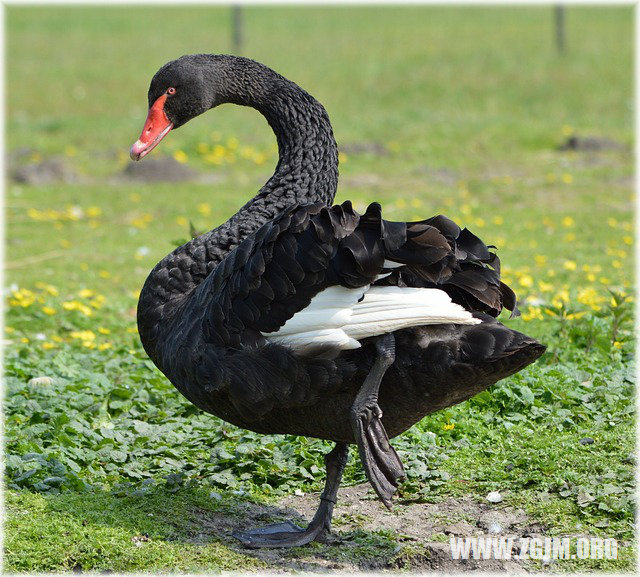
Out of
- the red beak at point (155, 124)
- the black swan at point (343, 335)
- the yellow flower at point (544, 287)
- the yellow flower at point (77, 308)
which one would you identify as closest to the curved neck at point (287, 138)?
the red beak at point (155, 124)

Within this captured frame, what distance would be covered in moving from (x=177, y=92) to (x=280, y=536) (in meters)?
1.95

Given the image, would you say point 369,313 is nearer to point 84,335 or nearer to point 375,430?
point 375,430

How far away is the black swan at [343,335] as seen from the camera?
10.2ft

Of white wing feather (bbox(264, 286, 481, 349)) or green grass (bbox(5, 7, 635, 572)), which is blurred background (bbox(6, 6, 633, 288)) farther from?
white wing feather (bbox(264, 286, 481, 349))

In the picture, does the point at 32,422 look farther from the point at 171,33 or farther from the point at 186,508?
the point at 171,33

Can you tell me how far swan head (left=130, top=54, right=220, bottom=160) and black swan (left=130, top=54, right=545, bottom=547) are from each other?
884mm

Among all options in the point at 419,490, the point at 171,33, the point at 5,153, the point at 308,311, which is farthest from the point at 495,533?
the point at 171,33

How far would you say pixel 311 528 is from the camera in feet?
12.0

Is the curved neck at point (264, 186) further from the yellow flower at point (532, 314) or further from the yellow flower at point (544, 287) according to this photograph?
the yellow flower at point (544, 287)

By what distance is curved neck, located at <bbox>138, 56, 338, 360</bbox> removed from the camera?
400 centimetres

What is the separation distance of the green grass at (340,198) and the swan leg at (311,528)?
125mm

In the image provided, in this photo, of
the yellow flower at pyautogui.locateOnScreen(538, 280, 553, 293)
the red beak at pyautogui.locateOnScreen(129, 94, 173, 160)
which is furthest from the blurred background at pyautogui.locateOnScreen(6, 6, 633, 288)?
the red beak at pyautogui.locateOnScreen(129, 94, 173, 160)

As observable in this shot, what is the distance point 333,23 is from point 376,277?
20016 mm

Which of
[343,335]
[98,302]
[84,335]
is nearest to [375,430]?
[343,335]
